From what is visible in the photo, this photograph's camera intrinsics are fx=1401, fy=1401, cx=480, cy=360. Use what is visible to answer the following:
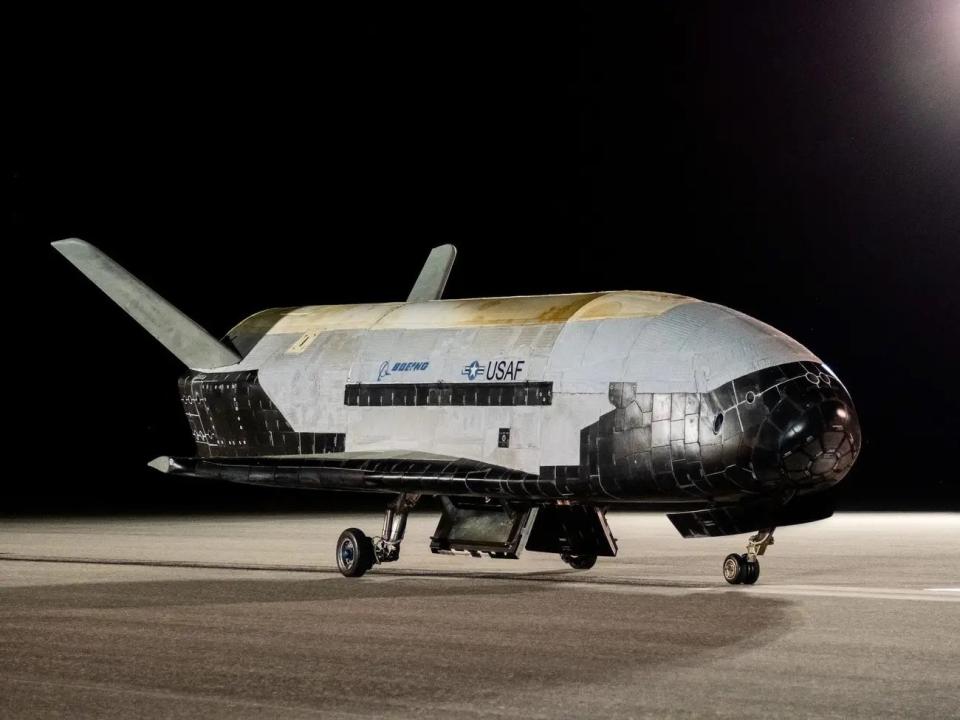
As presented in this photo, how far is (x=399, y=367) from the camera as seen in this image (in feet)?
70.7

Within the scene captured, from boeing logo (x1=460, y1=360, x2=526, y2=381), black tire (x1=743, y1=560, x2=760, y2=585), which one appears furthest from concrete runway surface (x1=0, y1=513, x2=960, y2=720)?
boeing logo (x1=460, y1=360, x2=526, y2=381)

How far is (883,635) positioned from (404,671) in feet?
16.9

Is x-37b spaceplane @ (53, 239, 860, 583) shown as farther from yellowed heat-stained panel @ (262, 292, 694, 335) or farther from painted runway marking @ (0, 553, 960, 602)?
painted runway marking @ (0, 553, 960, 602)

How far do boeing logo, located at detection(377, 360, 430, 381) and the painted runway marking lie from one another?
3.12 m

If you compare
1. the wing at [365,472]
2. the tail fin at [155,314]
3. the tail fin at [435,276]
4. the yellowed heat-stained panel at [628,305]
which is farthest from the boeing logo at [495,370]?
the tail fin at [155,314]

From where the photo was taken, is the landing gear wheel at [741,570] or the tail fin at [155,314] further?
the tail fin at [155,314]

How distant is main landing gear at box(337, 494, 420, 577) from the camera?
21281 mm

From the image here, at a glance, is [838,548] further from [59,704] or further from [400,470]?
[59,704]

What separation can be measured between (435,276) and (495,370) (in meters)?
5.74

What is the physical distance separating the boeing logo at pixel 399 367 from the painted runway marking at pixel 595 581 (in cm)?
312

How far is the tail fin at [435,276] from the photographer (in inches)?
1005

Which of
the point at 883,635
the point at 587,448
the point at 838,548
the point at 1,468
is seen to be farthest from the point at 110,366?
the point at 883,635

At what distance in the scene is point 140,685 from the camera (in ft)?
35.8

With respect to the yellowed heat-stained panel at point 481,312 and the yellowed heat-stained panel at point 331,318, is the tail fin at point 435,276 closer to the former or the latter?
the yellowed heat-stained panel at point 331,318
